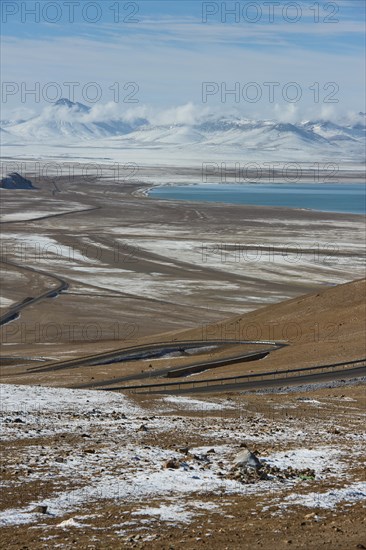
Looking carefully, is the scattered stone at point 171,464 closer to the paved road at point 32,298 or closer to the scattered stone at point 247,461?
the scattered stone at point 247,461

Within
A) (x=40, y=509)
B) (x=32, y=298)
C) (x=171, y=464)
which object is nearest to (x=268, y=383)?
(x=171, y=464)

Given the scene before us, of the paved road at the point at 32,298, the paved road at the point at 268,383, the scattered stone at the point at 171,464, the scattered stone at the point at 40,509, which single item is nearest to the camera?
the scattered stone at the point at 40,509

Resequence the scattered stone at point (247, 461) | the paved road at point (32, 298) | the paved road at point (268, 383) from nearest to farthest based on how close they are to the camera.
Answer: the scattered stone at point (247, 461) < the paved road at point (268, 383) < the paved road at point (32, 298)

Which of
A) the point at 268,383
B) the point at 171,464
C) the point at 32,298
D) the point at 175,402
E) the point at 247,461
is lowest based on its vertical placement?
the point at 32,298

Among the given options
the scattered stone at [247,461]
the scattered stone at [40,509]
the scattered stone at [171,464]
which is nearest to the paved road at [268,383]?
the scattered stone at [171,464]

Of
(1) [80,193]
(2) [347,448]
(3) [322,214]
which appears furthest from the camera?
(1) [80,193]

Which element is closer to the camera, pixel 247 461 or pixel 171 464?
pixel 247 461

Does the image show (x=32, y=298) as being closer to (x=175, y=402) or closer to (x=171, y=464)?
(x=175, y=402)

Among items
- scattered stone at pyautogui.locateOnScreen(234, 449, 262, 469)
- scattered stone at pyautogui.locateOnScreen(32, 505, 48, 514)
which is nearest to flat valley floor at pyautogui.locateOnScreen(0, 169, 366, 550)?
scattered stone at pyautogui.locateOnScreen(32, 505, 48, 514)

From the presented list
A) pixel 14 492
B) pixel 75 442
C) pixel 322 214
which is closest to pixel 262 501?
pixel 14 492

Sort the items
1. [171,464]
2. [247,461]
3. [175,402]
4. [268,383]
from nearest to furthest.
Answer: [247,461], [171,464], [175,402], [268,383]

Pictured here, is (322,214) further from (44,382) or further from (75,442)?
(75,442)
